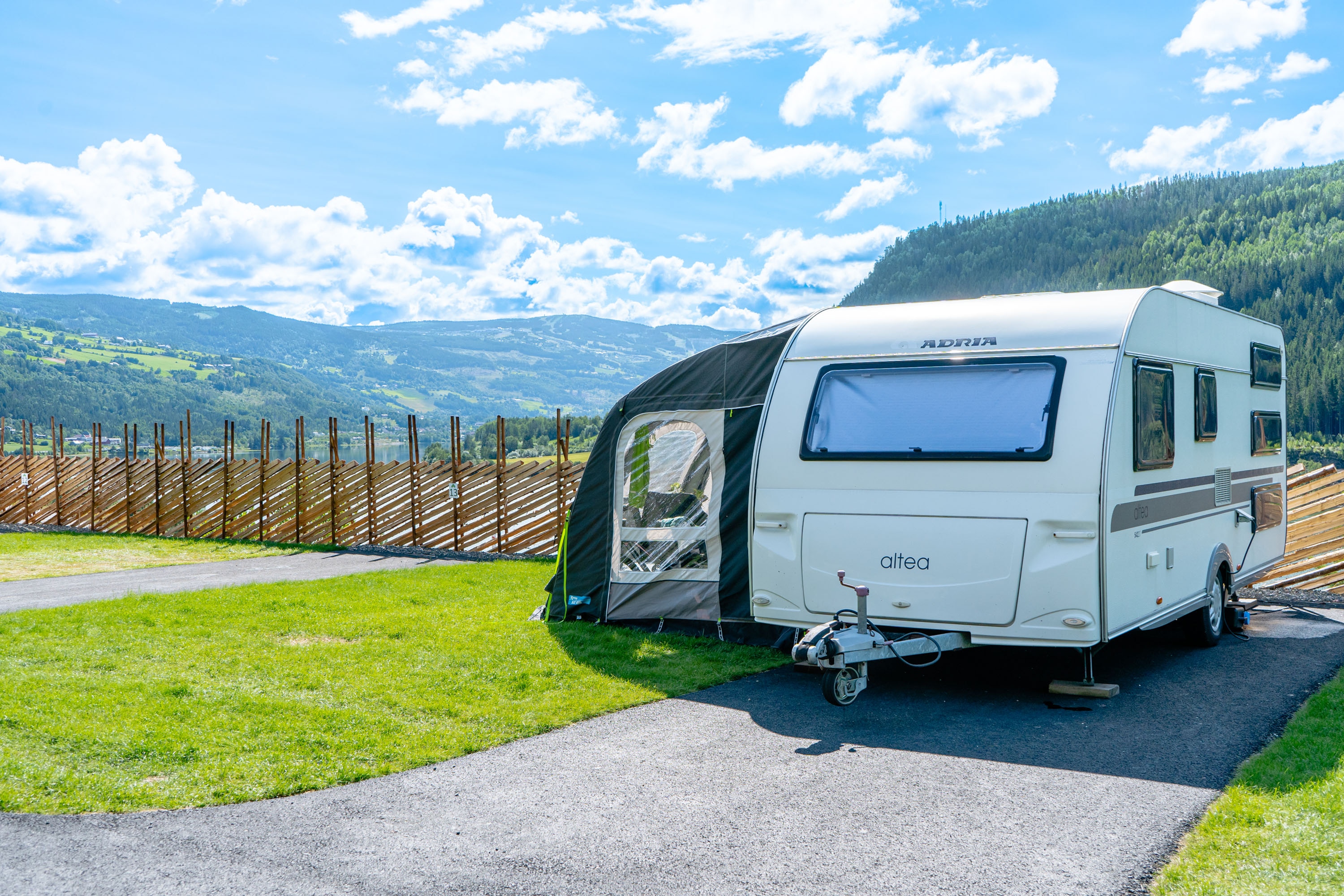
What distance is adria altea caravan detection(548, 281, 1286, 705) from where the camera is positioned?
7.18m

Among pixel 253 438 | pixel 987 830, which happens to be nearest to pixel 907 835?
pixel 987 830

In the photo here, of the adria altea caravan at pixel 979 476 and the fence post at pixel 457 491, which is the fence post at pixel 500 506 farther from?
the adria altea caravan at pixel 979 476

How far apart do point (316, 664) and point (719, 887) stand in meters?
5.23

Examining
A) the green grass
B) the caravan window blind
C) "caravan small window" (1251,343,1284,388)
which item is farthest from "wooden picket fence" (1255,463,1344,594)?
the green grass

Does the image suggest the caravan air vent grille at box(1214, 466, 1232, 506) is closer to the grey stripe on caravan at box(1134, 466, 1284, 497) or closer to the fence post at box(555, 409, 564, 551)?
the grey stripe on caravan at box(1134, 466, 1284, 497)

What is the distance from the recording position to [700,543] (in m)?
10.1

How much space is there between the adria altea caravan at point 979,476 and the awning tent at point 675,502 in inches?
1.6

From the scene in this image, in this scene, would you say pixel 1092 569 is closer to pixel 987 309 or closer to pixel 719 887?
pixel 987 309

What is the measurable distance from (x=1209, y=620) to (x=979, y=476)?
361 cm

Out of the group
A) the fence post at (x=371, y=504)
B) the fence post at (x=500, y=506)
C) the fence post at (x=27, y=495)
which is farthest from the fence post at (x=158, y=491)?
the fence post at (x=500, y=506)

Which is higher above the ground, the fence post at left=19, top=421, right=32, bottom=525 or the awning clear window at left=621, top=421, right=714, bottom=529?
the awning clear window at left=621, top=421, right=714, bottom=529

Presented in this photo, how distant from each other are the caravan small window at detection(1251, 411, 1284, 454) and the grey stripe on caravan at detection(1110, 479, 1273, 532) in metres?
0.68

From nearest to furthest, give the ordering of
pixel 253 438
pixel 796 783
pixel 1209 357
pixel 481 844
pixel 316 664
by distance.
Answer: pixel 481 844, pixel 796 783, pixel 316 664, pixel 1209 357, pixel 253 438

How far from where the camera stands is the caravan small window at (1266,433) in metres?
10.4
